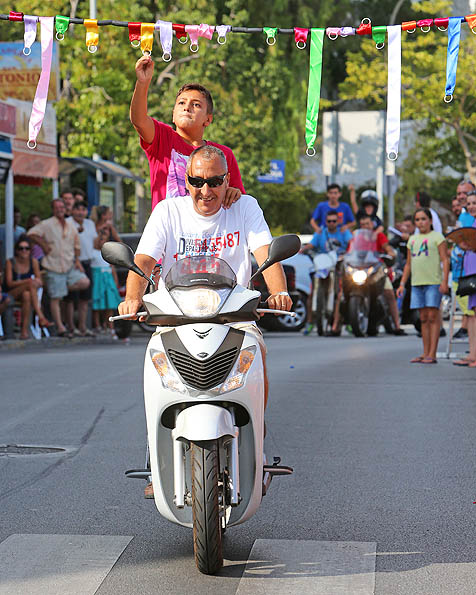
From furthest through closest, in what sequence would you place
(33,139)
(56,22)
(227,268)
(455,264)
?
(455,264), (56,22), (33,139), (227,268)

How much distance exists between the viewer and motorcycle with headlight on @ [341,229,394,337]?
61.8 feet

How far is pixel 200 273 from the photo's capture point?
5.16 meters

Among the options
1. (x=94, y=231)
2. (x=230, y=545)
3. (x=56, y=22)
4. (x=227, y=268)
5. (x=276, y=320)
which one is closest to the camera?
(x=227, y=268)

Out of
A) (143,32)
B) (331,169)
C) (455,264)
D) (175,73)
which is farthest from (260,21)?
(143,32)

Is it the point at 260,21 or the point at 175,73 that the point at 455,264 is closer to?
the point at 175,73

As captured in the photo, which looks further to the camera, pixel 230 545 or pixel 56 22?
pixel 56 22

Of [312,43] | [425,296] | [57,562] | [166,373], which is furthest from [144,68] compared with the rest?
[425,296]

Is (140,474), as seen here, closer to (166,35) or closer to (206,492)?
(206,492)

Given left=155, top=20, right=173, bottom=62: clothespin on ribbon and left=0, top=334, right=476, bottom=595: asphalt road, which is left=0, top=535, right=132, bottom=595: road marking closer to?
left=0, top=334, right=476, bottom=595: asphalt road

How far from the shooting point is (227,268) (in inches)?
208

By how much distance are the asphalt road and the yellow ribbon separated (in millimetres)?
2749

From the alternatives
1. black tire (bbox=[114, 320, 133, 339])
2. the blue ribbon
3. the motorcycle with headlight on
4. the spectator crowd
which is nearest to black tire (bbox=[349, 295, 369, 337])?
the motorcycle with headlight on

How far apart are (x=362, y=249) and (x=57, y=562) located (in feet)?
47.0

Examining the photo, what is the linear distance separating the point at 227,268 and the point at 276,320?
16729mm
